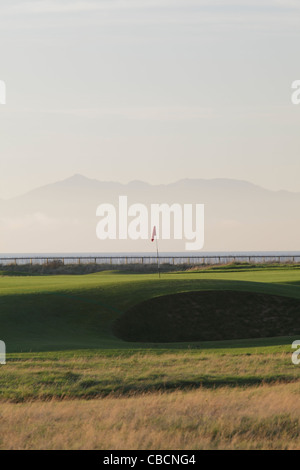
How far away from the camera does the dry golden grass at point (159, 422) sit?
11562mm

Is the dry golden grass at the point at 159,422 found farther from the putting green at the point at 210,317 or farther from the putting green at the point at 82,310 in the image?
the putting green at the point at 210,317

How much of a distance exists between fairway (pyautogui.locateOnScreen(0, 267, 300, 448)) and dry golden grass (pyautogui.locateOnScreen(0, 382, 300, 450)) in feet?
0.16

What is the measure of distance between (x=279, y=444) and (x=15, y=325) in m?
20.2

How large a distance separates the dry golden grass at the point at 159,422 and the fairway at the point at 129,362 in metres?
0.05

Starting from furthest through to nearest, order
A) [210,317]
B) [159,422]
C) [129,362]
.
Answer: [210,317]
[129,362]
[159,422]

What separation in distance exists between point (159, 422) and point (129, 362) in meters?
8.91

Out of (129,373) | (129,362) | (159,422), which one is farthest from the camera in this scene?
(129,362)

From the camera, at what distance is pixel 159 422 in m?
13.1

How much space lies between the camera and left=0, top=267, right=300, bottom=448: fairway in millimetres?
13281

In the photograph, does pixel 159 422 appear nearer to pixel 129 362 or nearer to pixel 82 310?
pixel 129 362

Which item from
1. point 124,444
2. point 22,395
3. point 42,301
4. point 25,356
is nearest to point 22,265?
Answer: point 42,301

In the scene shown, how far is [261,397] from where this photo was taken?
1598 centimetres

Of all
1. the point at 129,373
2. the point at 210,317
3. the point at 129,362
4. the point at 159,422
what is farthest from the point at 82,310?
the point at 159,422
